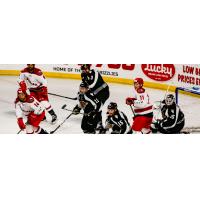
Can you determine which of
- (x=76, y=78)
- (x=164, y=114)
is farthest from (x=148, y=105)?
(x=76, y=78)

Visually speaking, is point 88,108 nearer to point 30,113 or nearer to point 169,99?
point 30,113

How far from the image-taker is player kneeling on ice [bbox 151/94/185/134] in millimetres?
3756

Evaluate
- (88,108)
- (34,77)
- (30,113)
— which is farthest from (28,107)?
(88,108)

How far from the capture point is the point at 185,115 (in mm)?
3760

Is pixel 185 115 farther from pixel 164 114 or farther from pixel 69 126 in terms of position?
pixel 69 126

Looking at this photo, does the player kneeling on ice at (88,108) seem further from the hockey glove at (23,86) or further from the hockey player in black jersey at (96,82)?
the hockey glove at (23,86)

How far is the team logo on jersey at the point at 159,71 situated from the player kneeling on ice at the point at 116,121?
17.6 inches

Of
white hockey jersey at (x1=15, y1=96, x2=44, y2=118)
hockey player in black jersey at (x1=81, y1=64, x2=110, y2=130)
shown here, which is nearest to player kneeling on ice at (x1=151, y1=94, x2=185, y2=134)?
hockey player in black jersey at (x1=81, y1=64, x2=110, y2=130)

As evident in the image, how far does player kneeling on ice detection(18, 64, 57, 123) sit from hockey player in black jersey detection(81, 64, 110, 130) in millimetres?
395

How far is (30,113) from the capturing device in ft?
12.6

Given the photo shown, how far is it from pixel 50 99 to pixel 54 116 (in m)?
0.17

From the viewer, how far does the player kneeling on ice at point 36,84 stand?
376cm

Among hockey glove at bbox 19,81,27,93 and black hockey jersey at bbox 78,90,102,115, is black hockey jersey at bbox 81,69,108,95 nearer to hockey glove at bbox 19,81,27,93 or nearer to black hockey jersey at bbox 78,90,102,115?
black hockey jersey at bbox 78,90,102,115

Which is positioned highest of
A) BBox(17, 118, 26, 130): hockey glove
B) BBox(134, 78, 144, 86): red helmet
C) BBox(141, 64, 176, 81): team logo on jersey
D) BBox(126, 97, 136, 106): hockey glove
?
BBox(141, 64, 176, 81): team logo on jersey
